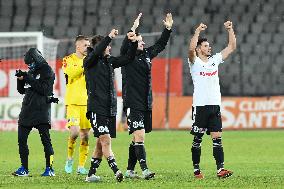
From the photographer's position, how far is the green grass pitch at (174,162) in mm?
11109

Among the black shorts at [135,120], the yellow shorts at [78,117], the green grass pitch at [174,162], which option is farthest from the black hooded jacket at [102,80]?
the yellow shorts at [78,117]

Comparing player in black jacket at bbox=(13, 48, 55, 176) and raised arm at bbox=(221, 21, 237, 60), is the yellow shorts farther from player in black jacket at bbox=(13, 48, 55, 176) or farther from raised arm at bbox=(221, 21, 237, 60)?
raised arm at bbox=(221, 21, 237, 60)

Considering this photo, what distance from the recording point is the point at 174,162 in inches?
610

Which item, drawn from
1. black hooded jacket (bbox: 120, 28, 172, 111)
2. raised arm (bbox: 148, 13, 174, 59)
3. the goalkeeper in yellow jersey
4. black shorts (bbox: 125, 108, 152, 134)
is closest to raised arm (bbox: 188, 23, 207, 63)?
raised arm (bbox: 148, 13, 174, 59)

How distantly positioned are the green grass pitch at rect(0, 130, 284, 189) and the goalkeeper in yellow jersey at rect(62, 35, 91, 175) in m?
0.43

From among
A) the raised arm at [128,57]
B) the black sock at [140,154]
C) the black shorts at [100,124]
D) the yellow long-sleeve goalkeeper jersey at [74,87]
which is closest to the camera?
the black shorts at [100,124]

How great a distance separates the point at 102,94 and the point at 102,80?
18 centimetres

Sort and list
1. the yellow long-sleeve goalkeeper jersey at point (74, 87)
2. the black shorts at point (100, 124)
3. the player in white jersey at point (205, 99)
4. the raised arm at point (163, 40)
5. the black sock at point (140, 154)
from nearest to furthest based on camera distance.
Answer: the black shorts at point (100, 124)
the black sock at point (140, 154)
the player in white jersey at point (205, 99)
the raised arm at point (163, 40)
the yellow long-sleeve goalkeeper jersey at point (74, 87)

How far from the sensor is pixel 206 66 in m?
12.4

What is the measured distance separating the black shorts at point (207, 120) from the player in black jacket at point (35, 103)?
2.11 meters

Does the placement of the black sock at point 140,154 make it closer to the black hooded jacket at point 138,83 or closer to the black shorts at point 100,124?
the black hooded jacket at point 138,83

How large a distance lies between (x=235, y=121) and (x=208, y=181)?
53.9 feet

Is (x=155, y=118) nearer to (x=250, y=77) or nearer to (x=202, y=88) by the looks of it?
(x=250, y=77)

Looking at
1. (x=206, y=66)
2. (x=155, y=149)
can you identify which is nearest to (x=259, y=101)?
(x=155, y=149)
